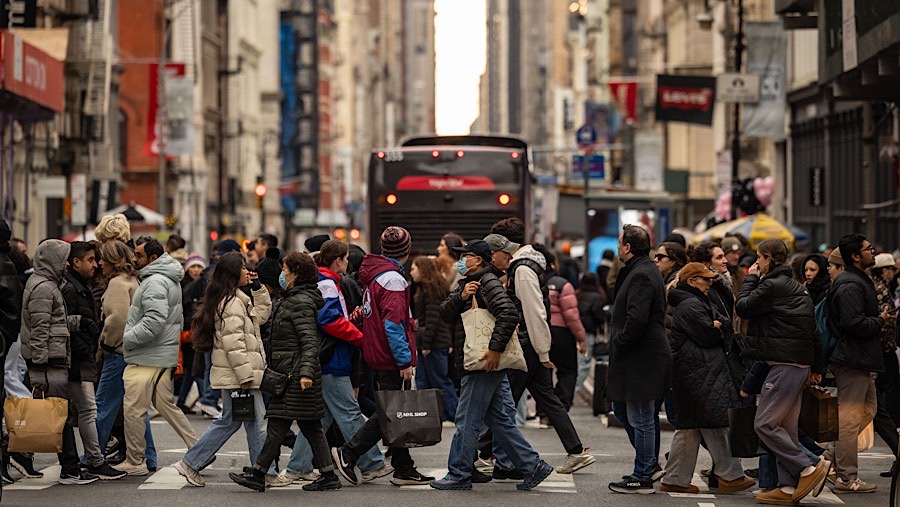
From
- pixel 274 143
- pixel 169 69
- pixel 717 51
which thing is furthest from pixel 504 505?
pixel 274 143

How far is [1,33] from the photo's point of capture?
1045 inches

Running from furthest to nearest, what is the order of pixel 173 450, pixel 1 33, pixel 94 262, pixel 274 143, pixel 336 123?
pixel 336 123 → pixel 274 143 → pixel 1 33 → pixel 173 450 → pixel 94 262

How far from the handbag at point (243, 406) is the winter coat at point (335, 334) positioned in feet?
2.08

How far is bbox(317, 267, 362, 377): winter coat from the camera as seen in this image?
1377cm

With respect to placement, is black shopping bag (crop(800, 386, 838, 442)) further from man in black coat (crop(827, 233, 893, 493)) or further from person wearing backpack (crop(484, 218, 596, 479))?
person wearing backpack (crop(484, 218, 596, 479))

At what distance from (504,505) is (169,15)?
2142 inches

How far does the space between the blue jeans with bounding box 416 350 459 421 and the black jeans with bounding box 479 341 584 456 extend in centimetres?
432

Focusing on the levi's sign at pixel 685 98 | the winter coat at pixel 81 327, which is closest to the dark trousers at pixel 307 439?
the winter coat at pixel 81 327

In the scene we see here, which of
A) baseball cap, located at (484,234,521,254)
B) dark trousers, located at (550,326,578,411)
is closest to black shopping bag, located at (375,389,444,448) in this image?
baseball cap, located at (484,234,521,254)

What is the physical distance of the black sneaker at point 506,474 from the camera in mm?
14391

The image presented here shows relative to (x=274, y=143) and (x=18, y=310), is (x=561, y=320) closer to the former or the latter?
(x=18, y=310)

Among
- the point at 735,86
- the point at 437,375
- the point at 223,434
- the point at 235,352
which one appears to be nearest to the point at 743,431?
the point at 235,352

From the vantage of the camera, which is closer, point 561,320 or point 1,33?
point 561,320

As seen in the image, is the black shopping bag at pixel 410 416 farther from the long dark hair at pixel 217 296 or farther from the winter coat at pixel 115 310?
the winter coat at pixel 115 310
